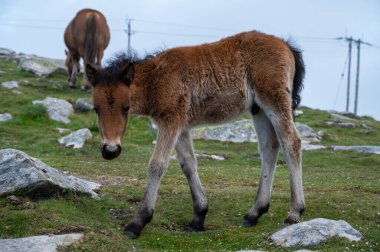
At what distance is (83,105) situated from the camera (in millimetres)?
25922

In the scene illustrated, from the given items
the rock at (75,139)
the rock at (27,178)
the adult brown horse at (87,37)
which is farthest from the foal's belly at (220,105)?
the adult brown horse at (87,37)

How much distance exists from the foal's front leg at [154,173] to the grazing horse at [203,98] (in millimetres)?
15

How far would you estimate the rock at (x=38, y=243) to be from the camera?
799 centimetres

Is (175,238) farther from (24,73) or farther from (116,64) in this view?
(24,73)

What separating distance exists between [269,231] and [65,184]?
3511mm

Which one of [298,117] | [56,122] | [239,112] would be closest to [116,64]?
[239,112]

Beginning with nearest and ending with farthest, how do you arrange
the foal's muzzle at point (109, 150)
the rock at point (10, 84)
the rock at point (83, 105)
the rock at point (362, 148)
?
the foal's muzzle at point (109, 150) → the rock at point (362, 148) → the rock at point (83, 105) → the rock at point (10, 84)

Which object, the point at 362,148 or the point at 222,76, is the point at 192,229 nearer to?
the point at 222,76

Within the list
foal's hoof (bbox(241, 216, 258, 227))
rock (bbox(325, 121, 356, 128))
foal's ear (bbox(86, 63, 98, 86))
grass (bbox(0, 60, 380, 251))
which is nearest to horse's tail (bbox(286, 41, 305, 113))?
grass (bbox(0, 60, 380, 251))

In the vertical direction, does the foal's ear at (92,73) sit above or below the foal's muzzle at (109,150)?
above

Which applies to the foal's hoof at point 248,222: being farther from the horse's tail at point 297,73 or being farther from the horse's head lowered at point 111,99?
the horse's head lowered at point 111,99

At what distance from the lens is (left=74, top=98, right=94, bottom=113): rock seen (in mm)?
25812

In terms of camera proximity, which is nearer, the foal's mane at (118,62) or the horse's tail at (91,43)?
the foal's mane at (118,62)

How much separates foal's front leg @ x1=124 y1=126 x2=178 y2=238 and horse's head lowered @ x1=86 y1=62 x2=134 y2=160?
64 cm
